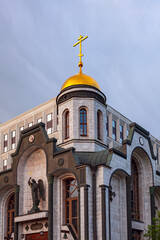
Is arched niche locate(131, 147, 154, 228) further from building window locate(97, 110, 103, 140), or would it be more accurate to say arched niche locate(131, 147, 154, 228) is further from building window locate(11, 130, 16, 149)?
building window locate(11, 130, 16, 149)

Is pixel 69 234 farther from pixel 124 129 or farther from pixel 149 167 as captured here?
pixel 124 129

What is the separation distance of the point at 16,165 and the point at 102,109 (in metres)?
8.92

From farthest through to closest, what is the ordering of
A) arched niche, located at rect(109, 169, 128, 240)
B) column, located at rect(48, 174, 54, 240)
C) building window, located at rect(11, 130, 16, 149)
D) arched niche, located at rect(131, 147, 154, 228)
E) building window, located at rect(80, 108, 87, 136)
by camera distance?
building window, located at rect(11, 130, 16, 149) → building window, located at rect(80, 108, 87, 136) → arched niche, located at rect(131, 147, 154, 228) → column, located at rect(48, 174, 54, 240) → arched niche, located at rect(109, 169, 128, 240)

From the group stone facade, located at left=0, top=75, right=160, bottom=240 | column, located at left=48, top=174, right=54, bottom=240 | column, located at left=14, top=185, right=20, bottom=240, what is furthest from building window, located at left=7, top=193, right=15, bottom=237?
column, located at left=48, top=174, right=54, bottom=240

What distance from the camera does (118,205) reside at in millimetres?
32281

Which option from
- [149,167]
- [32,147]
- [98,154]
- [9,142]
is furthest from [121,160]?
[9,142]

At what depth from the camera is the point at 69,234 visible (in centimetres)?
3067

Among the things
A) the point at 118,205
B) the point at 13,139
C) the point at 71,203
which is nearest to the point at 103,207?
the point at 118,205

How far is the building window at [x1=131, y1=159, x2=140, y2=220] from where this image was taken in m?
35.0

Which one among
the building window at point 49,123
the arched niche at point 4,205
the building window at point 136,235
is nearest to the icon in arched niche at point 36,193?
the arched niche at point 4,205

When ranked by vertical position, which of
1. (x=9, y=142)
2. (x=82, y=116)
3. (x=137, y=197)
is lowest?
(x=137, y=197)

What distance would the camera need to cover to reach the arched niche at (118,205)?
31.0 metres

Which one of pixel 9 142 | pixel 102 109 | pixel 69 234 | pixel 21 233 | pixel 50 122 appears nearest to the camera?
pixel 69 234

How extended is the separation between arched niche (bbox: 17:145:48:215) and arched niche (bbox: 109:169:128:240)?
5686 millimetres
